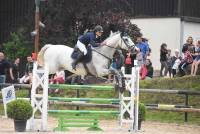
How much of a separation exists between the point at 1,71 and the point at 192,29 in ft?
52.8

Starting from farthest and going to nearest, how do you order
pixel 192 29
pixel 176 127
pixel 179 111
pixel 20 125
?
pixel 192 29 < pixel 179 111 < pixel 176 127 < pixel 20 125

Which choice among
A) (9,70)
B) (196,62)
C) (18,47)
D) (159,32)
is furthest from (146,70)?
(159,32)

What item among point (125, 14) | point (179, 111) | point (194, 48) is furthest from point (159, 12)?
point (179, 111)

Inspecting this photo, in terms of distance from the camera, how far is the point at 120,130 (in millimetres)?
18766

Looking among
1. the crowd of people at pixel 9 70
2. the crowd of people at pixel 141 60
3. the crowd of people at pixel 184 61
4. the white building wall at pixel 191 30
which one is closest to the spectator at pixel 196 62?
the crowd of people at pixel 184 61

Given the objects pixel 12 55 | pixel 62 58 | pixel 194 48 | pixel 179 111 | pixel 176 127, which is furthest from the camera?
pixel 12 55

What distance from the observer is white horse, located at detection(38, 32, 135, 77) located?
62.0ft

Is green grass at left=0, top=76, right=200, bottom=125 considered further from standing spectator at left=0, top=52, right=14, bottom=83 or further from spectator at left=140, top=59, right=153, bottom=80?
standing spectator at left=0, top=52, right=14, bottom=83

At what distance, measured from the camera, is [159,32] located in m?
39.0

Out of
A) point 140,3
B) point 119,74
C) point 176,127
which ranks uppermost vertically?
point 140,3

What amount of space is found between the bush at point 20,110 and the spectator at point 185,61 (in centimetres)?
946

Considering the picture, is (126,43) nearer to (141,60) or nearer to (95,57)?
(95,57)

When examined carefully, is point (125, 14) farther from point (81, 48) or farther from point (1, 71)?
point (81, 48)

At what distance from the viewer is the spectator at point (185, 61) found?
25.7 m
